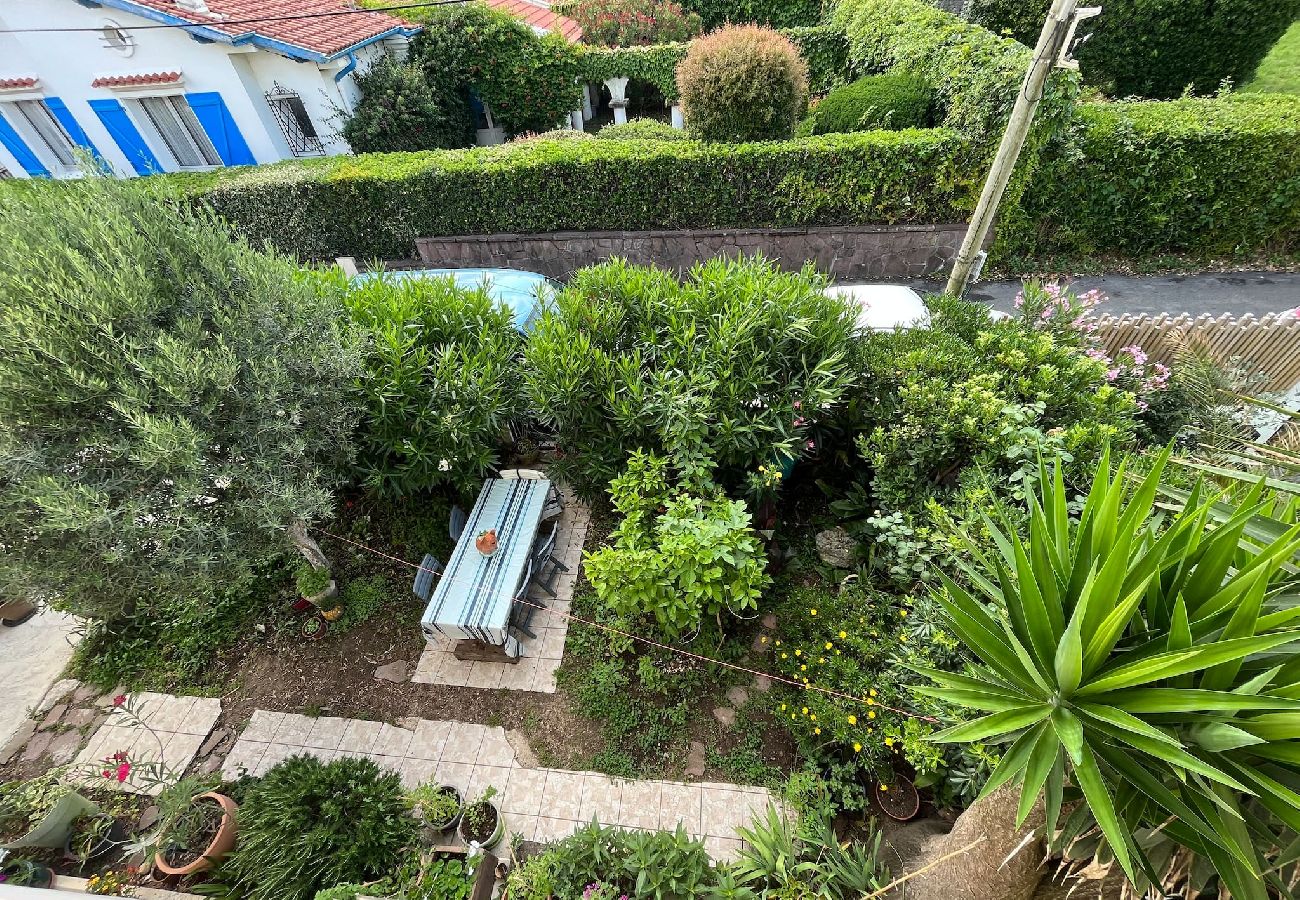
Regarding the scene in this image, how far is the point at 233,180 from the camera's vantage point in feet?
34.0

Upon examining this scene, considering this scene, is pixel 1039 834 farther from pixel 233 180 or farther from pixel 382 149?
pixel 382 149

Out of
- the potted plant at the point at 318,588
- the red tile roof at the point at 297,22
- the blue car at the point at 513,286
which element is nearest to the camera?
the potted plant at the point at 318,588

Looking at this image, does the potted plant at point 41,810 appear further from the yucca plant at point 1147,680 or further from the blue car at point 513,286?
the yucca plant at point 1147,680

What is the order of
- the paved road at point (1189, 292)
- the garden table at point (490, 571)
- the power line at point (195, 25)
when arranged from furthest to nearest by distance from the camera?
1. the power line at point (195, 25)
2. the paved road at point (1189, 292)
3. the garden table at point (490, 571)

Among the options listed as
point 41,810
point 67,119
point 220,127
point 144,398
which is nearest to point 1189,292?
point 144,398

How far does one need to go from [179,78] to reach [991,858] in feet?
56.9

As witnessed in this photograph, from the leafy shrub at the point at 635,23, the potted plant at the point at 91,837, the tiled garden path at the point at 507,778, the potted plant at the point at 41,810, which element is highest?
the leafy shrub at the point at 635,23

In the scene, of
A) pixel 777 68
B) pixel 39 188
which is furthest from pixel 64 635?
pixel 777 68

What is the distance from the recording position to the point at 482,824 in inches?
168

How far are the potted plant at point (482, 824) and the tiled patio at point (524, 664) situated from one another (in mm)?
1078

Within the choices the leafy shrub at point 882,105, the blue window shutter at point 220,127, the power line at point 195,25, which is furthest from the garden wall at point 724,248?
the blue window shutter at point 220,127

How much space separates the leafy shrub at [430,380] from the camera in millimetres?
5297

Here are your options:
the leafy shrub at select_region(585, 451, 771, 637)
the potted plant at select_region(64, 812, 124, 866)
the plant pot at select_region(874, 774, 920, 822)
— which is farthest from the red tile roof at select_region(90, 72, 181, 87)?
the plant pot at select_region(874, 774, 920, 822)

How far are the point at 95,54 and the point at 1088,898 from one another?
19364 mm
